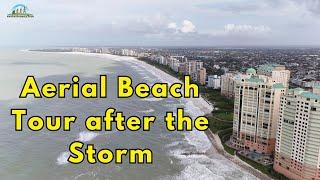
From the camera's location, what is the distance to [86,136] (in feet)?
75.6

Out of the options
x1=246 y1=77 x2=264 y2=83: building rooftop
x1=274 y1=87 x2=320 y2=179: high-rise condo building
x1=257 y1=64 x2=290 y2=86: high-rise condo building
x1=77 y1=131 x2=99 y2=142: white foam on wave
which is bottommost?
x1=77 y1=131 x2=99 y2=142: white foam on wave

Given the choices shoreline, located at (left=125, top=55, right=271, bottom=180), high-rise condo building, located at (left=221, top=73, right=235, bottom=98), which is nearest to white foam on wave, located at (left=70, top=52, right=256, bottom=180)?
shoreline, located at (left=125, top=55, right=271, bottom=180)

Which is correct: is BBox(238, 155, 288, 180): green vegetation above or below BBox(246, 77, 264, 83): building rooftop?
below

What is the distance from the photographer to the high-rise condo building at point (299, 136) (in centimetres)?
1681

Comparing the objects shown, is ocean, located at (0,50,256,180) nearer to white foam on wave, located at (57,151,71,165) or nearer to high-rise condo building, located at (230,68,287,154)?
white foam on wave, located at (57,151,71,165)

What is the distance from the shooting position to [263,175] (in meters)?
18.3

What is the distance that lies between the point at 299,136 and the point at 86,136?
1293cm

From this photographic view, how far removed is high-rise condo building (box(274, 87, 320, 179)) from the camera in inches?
662

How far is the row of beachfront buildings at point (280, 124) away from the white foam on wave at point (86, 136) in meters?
8.82

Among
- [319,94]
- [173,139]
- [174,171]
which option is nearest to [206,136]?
[173,139]

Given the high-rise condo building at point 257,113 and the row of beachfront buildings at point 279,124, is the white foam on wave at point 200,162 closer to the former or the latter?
the row of beachfront buildings at point 279,124

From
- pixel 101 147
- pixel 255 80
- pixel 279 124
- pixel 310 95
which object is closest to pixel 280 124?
pixel 279 124

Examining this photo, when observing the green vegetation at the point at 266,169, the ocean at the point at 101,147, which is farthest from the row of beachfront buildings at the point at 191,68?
the green vegetation at the point at 266,169

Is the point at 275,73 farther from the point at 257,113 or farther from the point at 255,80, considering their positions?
the point at 257,113
